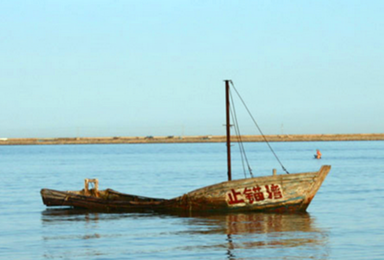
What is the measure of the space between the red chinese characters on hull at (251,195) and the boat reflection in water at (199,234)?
615 millimetres

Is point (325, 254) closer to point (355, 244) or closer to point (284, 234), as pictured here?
point (355, 244)

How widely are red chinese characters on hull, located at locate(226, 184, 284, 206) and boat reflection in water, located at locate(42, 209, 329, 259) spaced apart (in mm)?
615

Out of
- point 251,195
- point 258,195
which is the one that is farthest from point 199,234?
point 258,195

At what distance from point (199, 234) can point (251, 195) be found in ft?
19.1

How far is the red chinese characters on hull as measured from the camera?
1219 inches

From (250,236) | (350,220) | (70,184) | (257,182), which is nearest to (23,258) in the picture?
(250,236)

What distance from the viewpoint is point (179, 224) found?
29.1 m

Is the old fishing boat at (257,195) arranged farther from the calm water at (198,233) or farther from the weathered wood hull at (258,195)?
the calm water at (198,233)

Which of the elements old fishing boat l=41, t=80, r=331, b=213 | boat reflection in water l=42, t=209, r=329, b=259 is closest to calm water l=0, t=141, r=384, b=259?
boat reflection in water l=42, t=209, r=329, b=259

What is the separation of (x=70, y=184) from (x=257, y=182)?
98.7ft

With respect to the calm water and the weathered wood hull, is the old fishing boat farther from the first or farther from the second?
the calm water

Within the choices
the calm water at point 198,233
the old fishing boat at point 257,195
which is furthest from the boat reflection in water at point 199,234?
the old fishing boat at point 257,195

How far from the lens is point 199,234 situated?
2578 cm

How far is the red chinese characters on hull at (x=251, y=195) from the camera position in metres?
31.0
